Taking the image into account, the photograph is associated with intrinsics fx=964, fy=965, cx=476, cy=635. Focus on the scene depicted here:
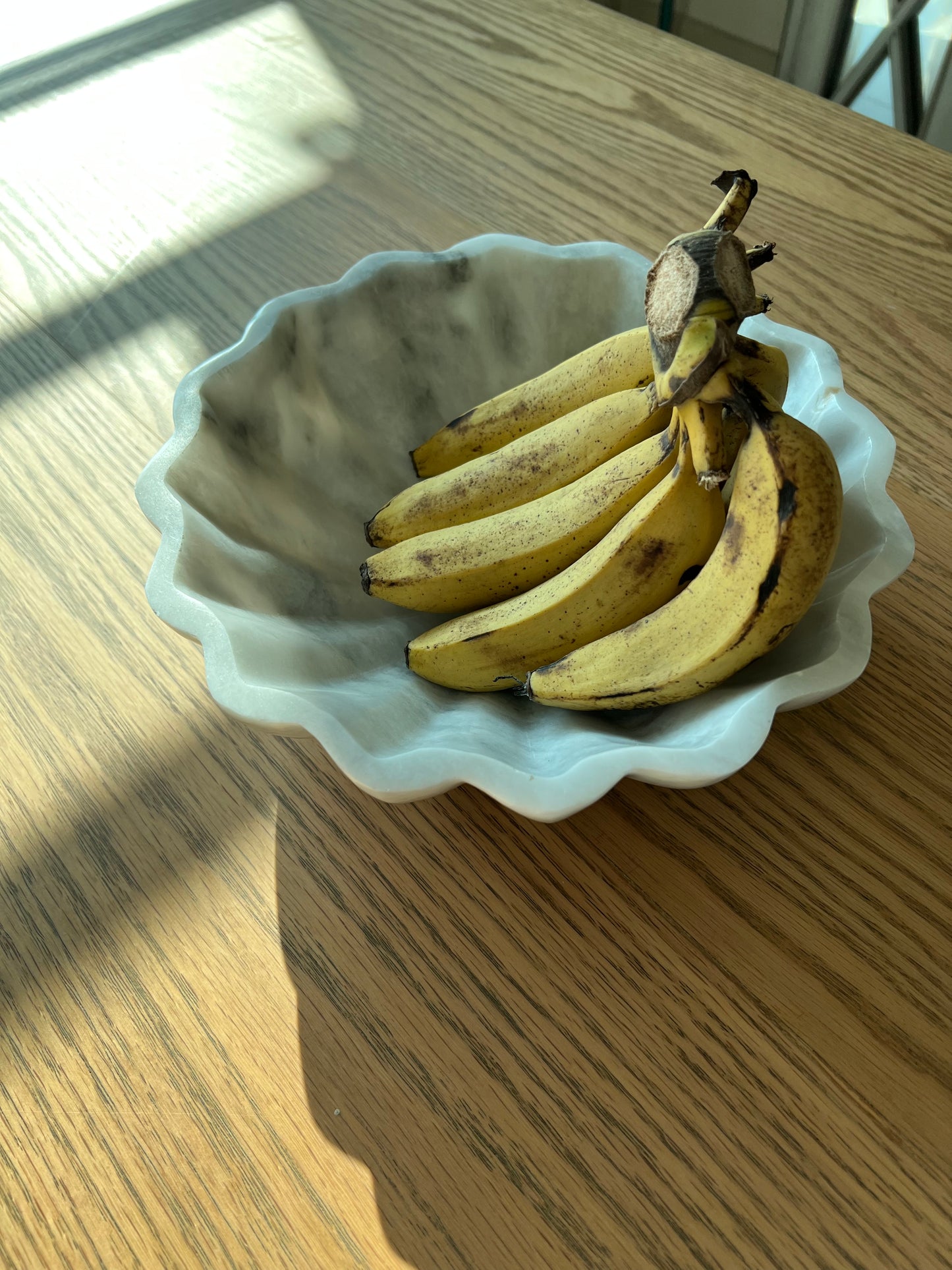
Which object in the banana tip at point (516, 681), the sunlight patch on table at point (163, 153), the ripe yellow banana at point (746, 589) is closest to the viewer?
the ripe yellow banana at point (746, 589)

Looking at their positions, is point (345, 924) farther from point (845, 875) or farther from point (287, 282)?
point (287, 282)

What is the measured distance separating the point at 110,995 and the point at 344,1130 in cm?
13

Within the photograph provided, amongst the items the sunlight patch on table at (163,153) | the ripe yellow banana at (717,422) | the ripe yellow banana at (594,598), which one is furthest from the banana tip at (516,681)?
the sunlight patch on table at (163,153)

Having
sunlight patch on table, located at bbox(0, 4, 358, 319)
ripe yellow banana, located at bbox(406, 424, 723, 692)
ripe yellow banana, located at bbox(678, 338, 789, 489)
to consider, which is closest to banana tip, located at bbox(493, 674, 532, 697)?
ripe yellow banana, located at bbox(406, 424, 723, 692)

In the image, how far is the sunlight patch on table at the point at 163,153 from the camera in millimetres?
835

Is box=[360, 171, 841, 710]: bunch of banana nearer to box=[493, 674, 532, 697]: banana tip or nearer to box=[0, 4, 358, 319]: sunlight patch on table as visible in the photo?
box=[493, 674, 532, 697]: banana tip

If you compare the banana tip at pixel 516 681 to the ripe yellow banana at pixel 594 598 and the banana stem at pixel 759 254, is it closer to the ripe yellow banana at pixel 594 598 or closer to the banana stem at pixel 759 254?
the ripe yellow banana at pixel 594 598

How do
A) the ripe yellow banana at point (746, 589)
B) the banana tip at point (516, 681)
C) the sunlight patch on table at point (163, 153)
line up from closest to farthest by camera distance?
the ripe yellow banana at point (746, 589), the banana tip at point (516, 681), the sunlight patch on table at point (163, 153)

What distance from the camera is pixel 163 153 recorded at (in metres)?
0.92

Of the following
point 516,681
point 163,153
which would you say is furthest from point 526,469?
point 163,153

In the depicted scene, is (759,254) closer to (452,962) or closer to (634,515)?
(634,515)

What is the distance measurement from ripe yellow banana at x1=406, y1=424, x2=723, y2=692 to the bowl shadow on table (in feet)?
0.24

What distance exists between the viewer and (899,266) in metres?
0.72

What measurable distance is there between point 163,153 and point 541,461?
2.12 ft
